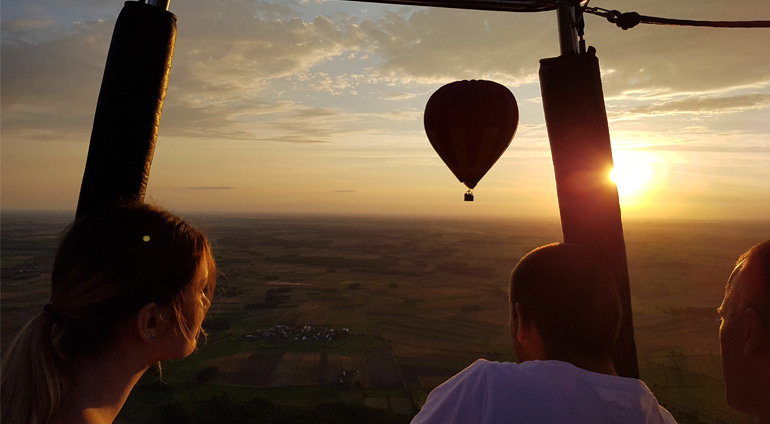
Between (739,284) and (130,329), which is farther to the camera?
(739,284)

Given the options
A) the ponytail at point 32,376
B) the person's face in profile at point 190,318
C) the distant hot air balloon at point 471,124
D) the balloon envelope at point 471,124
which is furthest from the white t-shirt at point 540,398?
the balloon envelope at point 471,124

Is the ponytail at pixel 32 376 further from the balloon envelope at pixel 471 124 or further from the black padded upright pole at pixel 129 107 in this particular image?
the balloon envelope at pixel 471 124

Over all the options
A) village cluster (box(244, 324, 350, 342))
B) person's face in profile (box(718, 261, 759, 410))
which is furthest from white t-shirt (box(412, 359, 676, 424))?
village cluster (box(244, 324, 350, 342))

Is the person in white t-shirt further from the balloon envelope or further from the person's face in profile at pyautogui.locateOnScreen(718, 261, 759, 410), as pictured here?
the balloon envelope

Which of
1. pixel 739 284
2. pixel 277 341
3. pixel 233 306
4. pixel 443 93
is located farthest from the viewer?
pixel 233 306

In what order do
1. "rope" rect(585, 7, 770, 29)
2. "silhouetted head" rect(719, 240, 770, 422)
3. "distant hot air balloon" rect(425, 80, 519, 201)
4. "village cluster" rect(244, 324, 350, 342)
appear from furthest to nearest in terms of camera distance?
"village cluster" rect(244, 324, 350, 342), "distant hot air balloon" rect(425, 80, 519, 201), "rope" rect(585, 7, 770, 29), "silhouetted head" rect(719, 240, 770, 422)

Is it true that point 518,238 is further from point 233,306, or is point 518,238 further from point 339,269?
point 233,306

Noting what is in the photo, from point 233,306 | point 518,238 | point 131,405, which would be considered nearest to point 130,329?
point 131,405
